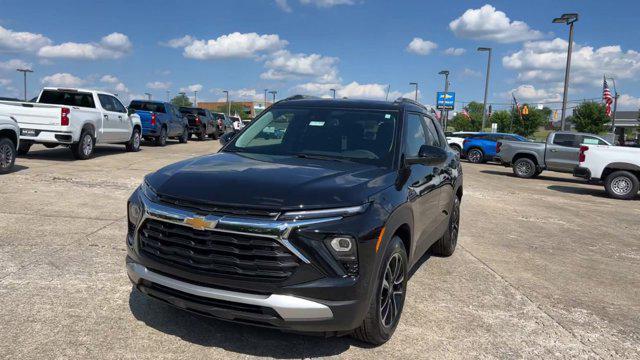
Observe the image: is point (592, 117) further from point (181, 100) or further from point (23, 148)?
point (181, 100)

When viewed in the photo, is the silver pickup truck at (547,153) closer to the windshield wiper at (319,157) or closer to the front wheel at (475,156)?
the front wheel at (475,156)

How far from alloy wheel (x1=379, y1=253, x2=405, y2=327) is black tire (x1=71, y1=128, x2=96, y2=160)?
39.5 ft

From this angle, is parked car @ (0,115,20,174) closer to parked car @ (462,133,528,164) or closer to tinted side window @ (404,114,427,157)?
tinted side window @ (404,114,427,157)

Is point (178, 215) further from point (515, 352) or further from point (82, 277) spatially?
point (515, 352)

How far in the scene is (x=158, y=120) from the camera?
70.6 feet

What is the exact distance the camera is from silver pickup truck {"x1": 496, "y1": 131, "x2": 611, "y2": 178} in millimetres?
17469

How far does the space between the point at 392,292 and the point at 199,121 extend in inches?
1053

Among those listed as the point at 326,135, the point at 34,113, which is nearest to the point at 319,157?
the point at 326,135

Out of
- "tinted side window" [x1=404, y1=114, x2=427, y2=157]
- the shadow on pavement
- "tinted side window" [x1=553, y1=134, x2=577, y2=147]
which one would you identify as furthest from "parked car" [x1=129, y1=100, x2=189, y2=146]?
the shadow on pavement

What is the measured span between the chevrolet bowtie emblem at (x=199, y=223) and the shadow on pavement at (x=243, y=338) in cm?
66

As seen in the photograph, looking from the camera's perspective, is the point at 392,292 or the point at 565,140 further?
the point at 565,140

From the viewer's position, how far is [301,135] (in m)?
4.40

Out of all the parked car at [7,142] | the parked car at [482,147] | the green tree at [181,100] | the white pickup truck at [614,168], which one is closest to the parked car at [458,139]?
the parked car at [482,147]

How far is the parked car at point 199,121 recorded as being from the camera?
28.8 m
